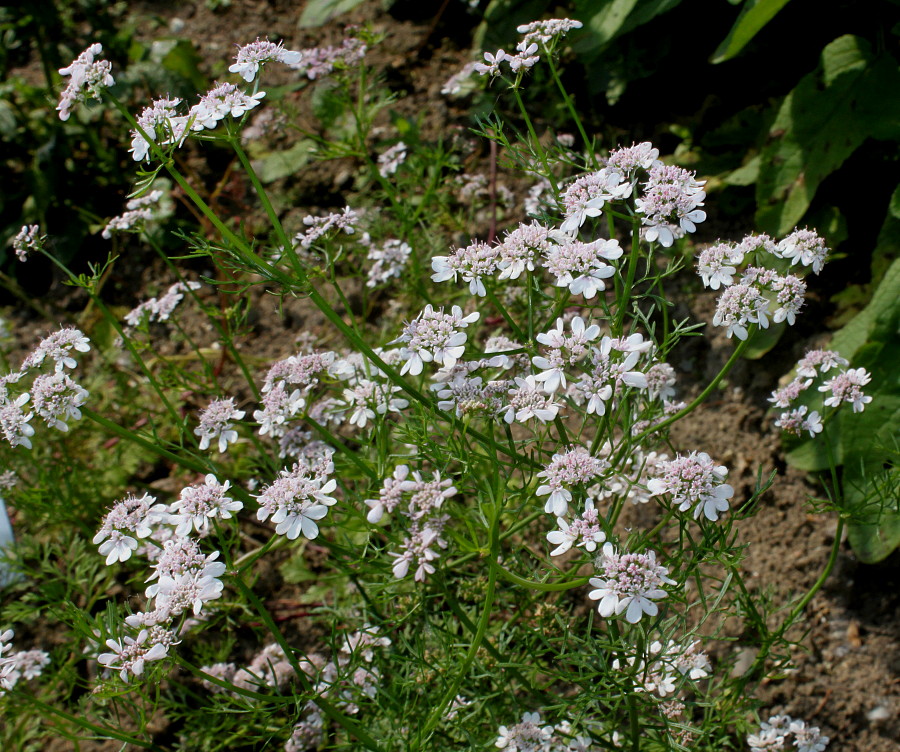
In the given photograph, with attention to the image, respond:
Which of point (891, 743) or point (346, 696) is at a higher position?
point (346, 696)

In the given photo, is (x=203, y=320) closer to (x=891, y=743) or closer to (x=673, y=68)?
(x=673, y=68)

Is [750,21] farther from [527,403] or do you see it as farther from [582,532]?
[582,532]

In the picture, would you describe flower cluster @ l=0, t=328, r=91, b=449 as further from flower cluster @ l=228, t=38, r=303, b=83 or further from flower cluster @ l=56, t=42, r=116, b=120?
flower cluster @ l=228, t=38, r=303, b=83

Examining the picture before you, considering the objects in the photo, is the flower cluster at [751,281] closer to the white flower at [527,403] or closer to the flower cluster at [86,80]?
the white flower at [527,403]

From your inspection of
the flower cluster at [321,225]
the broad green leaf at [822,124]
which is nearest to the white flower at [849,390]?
the broad green leaf at [822,124]

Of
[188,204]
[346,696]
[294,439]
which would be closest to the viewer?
[346,696]

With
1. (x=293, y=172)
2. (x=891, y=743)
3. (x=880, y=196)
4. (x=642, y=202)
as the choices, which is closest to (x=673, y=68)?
(x=880, y=196)

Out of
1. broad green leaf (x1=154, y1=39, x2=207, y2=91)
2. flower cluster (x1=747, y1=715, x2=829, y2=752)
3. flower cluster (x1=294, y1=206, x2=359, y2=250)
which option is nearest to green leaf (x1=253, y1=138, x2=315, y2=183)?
broad green leaf (x1=154, y1=39, x2=207, y2=91)
